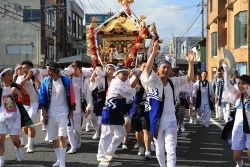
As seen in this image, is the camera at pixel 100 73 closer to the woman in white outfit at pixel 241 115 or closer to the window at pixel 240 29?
the woman in white outfit at pixel 241 115

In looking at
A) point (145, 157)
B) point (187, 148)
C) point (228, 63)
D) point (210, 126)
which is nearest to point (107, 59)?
point (210, 126)

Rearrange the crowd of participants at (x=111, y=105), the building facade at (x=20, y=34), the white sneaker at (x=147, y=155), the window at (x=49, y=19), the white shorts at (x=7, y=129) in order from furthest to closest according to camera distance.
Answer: the window at (x=49, y=19), the building facade at (x=20, y=34), the white sneaker at (x=147, y=155), the white shorts at (x=7, y=129), the crowd of participants at (x=111, y=105)

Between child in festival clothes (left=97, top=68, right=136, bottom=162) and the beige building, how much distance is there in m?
15.0

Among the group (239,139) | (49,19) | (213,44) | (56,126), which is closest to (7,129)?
(56,126)

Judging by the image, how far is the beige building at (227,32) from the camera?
2331 centimetres

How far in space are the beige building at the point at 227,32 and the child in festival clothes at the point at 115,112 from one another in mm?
15027

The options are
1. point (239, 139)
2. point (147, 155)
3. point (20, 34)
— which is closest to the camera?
point (239, 139)

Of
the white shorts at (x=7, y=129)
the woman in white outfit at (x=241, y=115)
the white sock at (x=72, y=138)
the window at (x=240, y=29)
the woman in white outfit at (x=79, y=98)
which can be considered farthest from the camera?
the window at (x=240, y=29)

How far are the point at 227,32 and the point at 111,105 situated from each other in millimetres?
23506

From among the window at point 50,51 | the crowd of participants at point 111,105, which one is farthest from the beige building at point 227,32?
the window at point 50,51

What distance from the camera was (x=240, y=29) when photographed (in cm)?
2402

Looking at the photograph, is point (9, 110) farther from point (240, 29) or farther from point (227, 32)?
point (227, 32)

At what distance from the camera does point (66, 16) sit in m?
49.1

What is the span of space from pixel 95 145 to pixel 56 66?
294 centimetres
